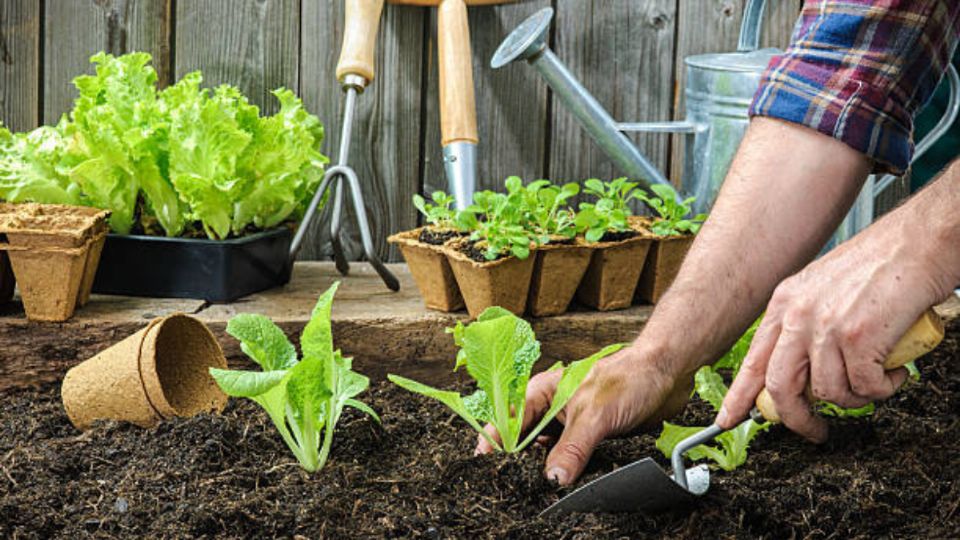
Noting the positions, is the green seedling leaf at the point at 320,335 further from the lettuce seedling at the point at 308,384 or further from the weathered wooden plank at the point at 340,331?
the weathered wooden plank at the point at 340,331

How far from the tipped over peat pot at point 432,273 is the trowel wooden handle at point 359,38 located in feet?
1.08

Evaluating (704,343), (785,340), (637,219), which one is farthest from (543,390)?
(637,219)

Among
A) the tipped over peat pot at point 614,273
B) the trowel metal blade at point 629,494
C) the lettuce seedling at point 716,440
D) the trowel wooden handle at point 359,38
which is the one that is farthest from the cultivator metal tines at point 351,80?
the trowel metal blade at point 629,494

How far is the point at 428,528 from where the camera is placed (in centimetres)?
126

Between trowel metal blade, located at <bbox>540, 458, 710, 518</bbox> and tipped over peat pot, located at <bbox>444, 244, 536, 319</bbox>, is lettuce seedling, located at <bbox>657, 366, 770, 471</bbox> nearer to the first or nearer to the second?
trowel metal blade, located at <bbox>540, 458, 710, 518</bbox>

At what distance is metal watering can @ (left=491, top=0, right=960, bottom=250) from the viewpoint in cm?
201

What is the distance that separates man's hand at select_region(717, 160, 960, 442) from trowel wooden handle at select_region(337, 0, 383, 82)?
3.53 feet

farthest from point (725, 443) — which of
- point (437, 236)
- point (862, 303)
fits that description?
point (437, 236)

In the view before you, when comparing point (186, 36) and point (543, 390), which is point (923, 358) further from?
point (186, 36)

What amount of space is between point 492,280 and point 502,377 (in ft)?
1.31

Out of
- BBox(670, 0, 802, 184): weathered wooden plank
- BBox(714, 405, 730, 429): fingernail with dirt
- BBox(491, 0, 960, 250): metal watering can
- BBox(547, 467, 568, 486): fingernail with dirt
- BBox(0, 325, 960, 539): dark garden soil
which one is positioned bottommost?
BBox(0, 325, 960, 539): dark garden soil

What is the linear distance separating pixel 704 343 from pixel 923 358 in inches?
24.0

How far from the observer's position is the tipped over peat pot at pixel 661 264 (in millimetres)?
1961

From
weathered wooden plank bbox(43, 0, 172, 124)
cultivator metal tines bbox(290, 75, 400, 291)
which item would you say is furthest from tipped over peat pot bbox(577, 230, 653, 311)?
weathered wooden plank bbox(43, 0, 172, 124)
